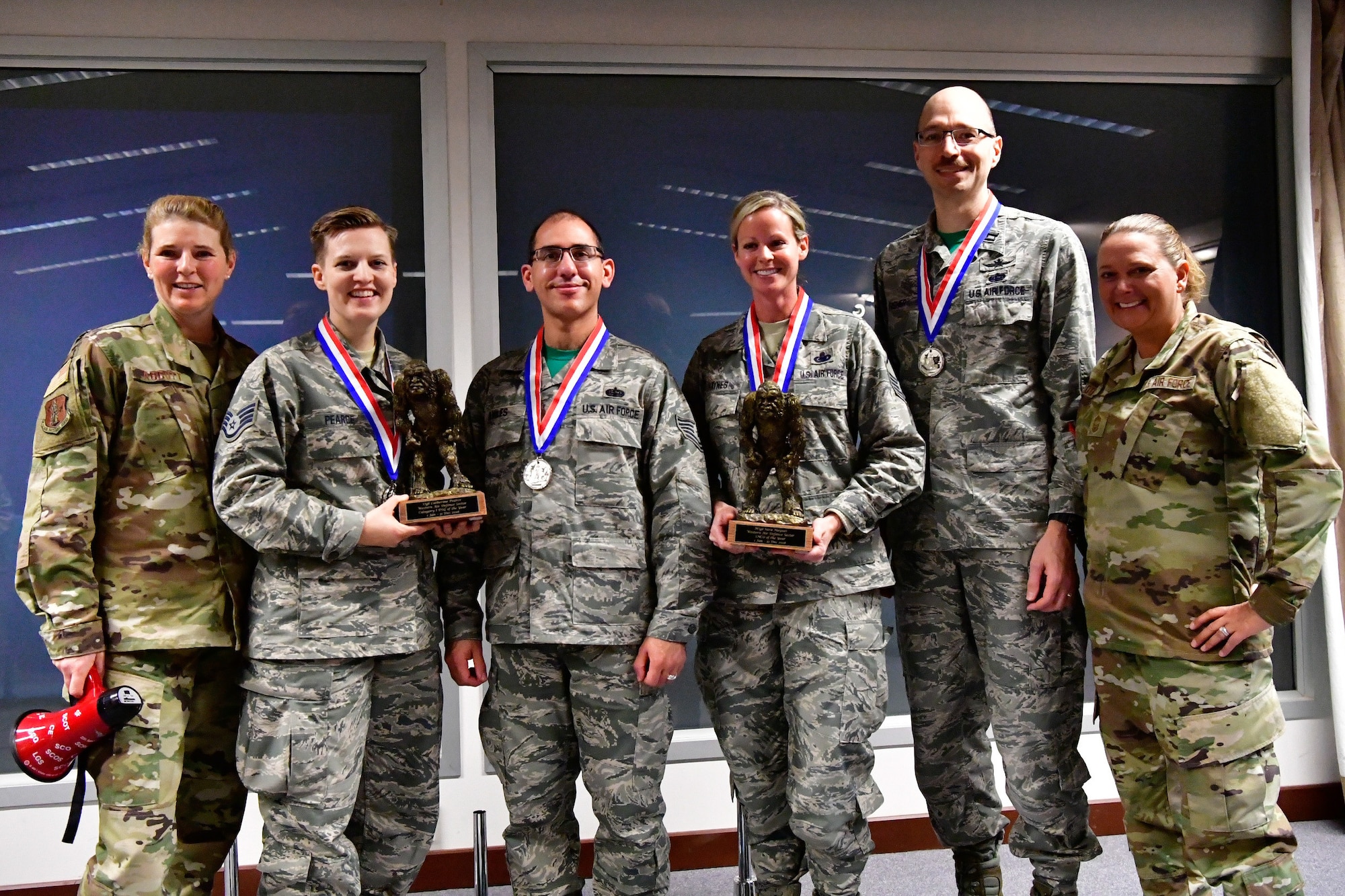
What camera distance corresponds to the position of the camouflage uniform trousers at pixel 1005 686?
2.29 meters

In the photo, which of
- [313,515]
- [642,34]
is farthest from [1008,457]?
[642,34]

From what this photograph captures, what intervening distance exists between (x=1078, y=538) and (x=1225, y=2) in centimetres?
244

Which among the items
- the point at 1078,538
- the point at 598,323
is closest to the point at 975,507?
the point at 1078,538

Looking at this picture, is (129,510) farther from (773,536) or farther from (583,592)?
(773,536)

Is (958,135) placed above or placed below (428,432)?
above

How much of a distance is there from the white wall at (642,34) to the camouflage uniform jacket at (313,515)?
3.25ft

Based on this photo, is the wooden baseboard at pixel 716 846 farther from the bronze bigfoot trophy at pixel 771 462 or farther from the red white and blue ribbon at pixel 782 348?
the red white and blue ribbon at pixel 782 348

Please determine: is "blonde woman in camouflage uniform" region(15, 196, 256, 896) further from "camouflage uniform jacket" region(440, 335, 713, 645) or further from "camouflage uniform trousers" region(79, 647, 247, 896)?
"camouflage uniform jacket" region(440, 335, 713, 645)

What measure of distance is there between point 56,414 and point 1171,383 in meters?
2.49

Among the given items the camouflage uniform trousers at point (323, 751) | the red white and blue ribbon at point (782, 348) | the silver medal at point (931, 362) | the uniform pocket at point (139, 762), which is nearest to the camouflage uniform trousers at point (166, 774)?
the uniform pocket at point (139, 762)

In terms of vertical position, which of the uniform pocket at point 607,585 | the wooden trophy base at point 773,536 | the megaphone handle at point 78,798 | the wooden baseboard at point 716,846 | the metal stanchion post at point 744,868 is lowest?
the wooden baseboard at point 716,846

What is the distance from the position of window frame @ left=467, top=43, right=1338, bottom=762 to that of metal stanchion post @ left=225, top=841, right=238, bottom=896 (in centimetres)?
136

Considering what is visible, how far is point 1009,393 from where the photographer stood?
7.72ft

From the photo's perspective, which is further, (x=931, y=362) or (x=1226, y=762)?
(x=931, y=362)
